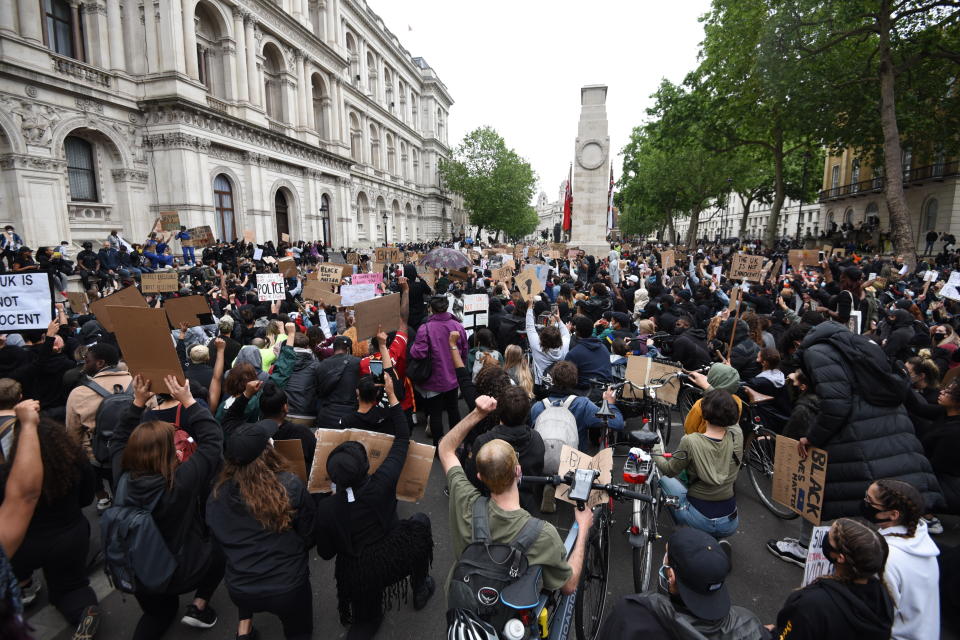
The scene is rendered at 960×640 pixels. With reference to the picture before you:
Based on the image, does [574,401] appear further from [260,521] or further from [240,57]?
[240,57]

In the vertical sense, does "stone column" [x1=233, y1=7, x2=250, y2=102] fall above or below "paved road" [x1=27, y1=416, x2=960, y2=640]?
above

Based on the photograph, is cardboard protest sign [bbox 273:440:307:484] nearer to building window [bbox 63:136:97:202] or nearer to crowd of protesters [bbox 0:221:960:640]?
crowd of protesters [bbox 0:221:960:640]

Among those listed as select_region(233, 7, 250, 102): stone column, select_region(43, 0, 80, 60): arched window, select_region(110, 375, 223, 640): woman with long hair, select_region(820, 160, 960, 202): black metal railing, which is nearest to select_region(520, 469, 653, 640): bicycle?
select_region(110, 375, 223, 640): woman with long hair

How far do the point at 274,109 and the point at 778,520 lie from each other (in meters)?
34.1

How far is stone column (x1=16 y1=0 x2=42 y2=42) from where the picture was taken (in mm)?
16328

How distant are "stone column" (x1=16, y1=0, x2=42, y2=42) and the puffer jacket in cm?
2462

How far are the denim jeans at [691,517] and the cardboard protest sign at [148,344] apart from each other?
3.55 meters

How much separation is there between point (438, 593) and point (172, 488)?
85.1 inches

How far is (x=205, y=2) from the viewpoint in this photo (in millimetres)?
23750

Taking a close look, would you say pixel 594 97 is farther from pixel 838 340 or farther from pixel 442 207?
pixel 442 207

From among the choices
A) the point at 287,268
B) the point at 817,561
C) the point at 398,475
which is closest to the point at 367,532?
the point at 398,475

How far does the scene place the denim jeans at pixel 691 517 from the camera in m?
3.32

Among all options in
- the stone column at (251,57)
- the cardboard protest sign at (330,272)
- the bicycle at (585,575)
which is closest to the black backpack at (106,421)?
the bicycle at (585,575)

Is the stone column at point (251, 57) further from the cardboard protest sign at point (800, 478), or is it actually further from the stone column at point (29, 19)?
the cardboard protest sign at point (800, 478)
